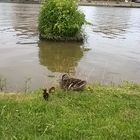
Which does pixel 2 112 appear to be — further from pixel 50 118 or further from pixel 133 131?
pixel 133 131

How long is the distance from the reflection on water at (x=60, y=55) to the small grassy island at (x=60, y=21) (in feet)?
1.69

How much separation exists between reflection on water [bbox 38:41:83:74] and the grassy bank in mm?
4561

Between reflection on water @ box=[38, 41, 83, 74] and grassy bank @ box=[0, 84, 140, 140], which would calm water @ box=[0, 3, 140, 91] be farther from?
grassy bank @ box=[0, 84, 140, 140]

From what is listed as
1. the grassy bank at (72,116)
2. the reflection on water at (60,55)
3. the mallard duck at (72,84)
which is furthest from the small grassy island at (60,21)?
the grassy bank at (72,116)

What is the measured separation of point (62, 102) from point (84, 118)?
0.92 m

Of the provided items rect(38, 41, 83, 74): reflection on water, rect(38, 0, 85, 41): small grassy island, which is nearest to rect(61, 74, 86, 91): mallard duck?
rect(38, 41, 83, 74): reflection on water

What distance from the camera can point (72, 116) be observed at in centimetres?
675

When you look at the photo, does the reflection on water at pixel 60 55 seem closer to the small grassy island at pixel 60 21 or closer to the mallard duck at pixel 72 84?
the small grassy island at pixel 60 21

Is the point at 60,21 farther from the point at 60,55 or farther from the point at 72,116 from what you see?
the point at 72,116

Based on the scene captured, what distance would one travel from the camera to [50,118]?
6.56 m

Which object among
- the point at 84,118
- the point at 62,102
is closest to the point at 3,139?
the point at 84,118

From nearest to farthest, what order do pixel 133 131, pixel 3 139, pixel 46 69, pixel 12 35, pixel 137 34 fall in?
pixel 3 139
pixel 133 131
pixel 46 69
pixel 12 35
pixel 137 34

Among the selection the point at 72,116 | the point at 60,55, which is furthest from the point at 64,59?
the point at 72,116

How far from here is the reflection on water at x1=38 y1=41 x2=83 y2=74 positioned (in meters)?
13.1
